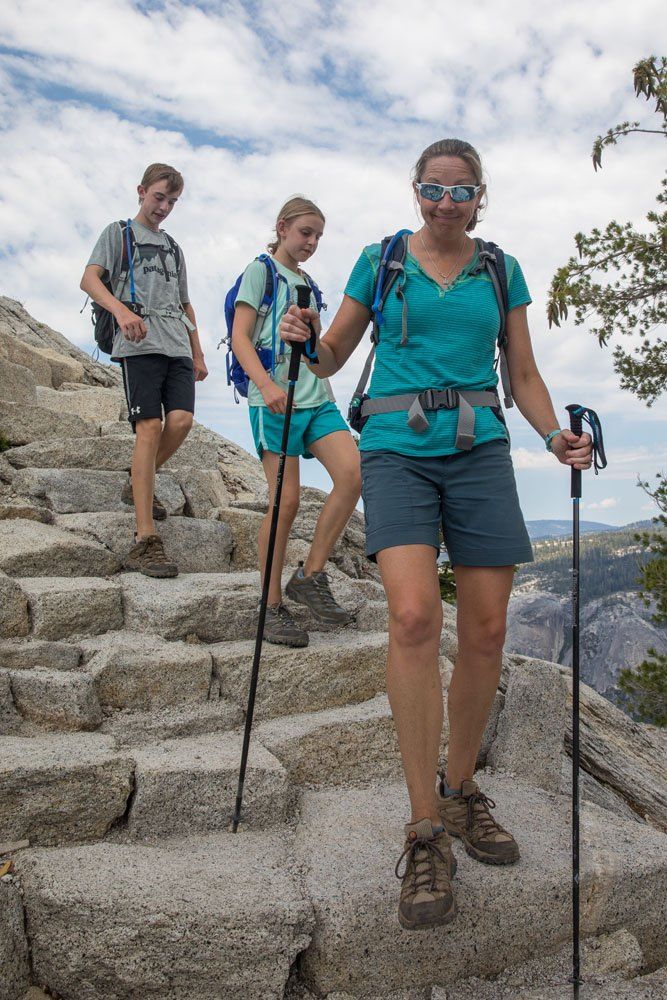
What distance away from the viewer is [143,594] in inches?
247

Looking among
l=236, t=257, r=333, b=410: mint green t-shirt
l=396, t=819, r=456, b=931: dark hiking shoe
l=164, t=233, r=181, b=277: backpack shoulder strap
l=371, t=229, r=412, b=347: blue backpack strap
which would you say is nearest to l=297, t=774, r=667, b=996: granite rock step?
l=396, t=819, r=456, b=931: dark hiking shoe

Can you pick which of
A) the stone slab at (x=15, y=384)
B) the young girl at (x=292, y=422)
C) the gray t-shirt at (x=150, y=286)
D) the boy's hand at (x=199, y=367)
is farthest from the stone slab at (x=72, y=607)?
the stone slab at (x=15, y=384)

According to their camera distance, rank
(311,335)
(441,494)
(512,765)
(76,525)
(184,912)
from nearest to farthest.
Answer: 1. (184,912)
2. (441,494)
3. (311,335)
4. (512,765)
5. (76,525)

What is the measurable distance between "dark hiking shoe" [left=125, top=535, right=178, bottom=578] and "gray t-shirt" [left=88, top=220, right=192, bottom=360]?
1.59m

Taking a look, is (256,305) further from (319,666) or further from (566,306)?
(566,306)

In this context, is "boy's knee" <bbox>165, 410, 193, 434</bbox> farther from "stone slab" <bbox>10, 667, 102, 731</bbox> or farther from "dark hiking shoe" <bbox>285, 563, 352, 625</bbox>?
"stone slab" <bbox>10, 667, 102, 731</bbox>

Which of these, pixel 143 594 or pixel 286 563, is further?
pixel 286 563

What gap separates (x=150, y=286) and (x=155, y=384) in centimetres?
83

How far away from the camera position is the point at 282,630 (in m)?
5.66

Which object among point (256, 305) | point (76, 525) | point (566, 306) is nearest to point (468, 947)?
point (256, 305)

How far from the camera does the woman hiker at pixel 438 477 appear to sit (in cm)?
341

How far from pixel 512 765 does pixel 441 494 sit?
2296 mm

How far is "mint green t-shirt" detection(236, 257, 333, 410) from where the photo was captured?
5500 millimetres

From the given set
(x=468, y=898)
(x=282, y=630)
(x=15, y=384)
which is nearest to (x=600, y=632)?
(x=15, y=384)
